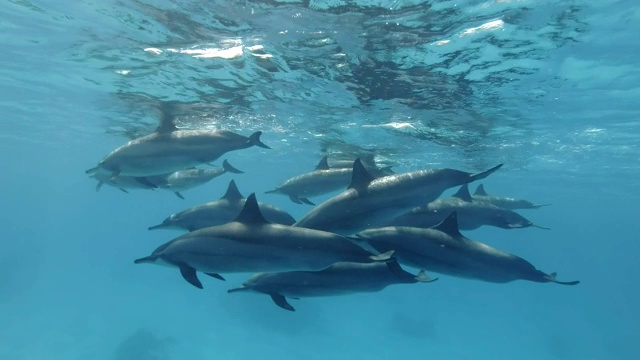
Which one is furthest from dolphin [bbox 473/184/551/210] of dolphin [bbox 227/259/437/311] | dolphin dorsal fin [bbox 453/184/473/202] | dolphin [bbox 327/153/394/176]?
dolphin [bbox 227/259/437/311]

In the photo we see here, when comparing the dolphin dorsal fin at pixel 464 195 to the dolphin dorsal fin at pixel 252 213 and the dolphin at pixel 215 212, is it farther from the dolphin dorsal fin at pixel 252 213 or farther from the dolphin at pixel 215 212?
the dolphin dorsal fin at pixel 252 213

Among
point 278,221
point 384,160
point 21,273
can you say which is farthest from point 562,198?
point 21,273

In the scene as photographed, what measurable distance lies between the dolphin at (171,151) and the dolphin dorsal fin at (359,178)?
3309mm

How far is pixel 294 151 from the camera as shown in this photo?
115 ft

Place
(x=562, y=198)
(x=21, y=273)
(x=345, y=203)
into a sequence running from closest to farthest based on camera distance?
(x=345, y=203) → (x=562, y=198) → (x=21, y=273)

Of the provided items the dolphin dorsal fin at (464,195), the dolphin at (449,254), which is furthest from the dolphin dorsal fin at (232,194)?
the dolphin dorsal fin at (464,195)

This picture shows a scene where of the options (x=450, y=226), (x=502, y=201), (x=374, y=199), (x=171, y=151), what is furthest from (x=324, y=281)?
(x=502, y=201)

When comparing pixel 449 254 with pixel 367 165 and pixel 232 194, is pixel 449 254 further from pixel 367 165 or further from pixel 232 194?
pixel 367 165

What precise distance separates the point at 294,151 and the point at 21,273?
51.1 m

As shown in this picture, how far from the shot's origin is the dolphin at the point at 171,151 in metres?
10.5

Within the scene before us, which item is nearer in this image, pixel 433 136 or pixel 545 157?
pixel 433 136

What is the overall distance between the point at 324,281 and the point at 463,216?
3333 mm

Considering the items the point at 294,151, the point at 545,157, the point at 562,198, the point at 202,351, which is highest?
the point at 545,157

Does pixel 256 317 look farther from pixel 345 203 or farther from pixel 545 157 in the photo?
pixel 345 203
